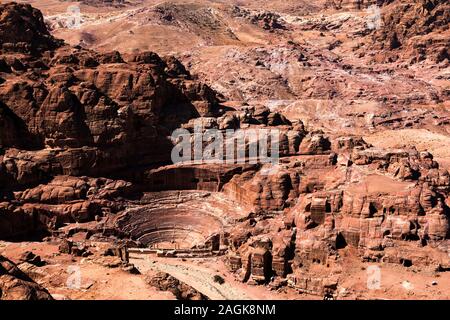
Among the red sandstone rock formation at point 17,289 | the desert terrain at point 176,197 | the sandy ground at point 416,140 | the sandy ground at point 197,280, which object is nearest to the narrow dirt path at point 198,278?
the sandy ground at point 197,280

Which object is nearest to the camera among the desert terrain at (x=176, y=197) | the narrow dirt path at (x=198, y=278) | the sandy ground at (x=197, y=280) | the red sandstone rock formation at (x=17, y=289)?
the red sandstone rock formation at (x=17, y=289)

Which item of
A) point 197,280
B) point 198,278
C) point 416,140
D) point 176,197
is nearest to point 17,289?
point 197,280

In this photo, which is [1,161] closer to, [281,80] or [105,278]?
[105,278]

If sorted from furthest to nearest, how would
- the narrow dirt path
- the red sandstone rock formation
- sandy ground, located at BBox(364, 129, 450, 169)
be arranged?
sandy ground, located at BBox(364, 129, 450, 169)
the narrow dirt path
the red sandstone rock formation

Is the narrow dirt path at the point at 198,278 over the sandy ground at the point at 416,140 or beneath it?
beneath

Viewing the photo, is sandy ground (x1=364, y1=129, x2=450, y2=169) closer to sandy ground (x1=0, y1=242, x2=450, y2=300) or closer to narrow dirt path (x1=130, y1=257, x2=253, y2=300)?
sandy ground (x1=0, y1=242, x2=450, y2=300)

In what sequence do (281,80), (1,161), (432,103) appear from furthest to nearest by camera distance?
(281,80)
(432,103)
(1,161)

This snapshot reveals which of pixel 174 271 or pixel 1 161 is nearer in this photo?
pixel 174 271

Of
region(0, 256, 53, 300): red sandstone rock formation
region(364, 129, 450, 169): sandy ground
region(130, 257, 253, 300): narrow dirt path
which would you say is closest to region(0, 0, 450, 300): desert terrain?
region(0, 256, 53, 300): red sandstone rock formation

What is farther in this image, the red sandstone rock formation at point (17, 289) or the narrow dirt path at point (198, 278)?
the narrow dirt path at point (198, 278)

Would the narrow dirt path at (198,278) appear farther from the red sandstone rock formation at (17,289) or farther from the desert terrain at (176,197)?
the red sandstone rock formation at (17,289)
